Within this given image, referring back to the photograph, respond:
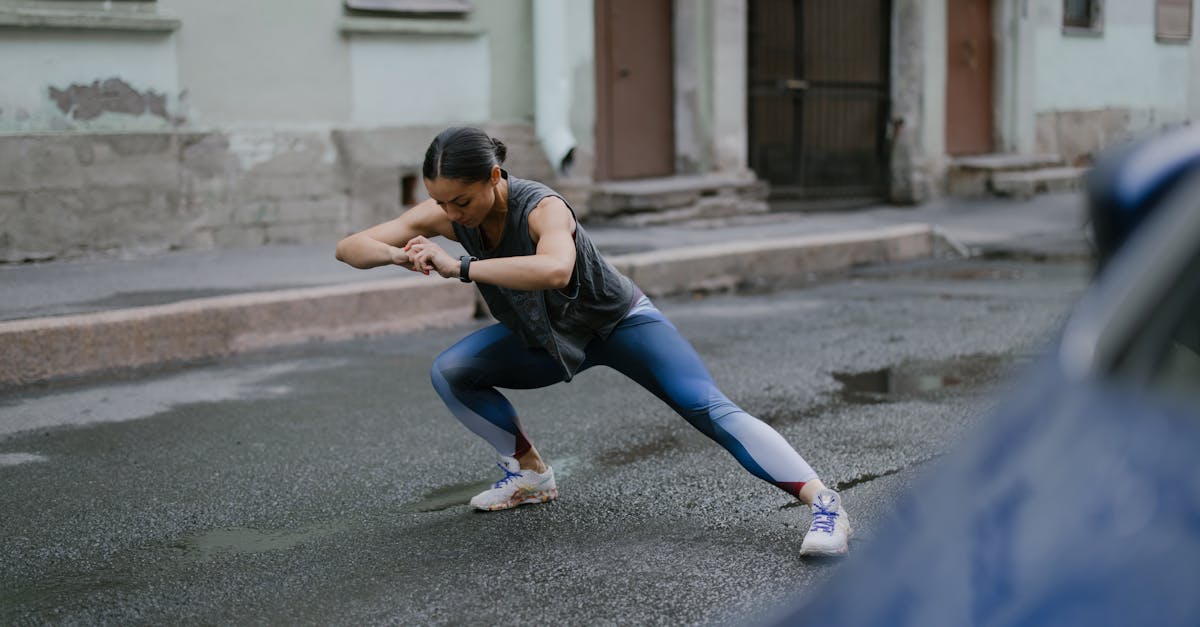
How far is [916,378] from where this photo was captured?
6.41 metres

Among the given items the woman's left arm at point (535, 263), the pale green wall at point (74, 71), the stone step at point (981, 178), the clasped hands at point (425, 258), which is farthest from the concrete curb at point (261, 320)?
the stone step at point (981, 178)

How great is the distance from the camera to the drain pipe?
1171 cm

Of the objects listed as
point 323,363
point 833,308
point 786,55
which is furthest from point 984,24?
point 323,363

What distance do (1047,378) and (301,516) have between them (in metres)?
3.56

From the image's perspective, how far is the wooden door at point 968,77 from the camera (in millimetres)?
16906

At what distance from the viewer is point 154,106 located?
9695mm

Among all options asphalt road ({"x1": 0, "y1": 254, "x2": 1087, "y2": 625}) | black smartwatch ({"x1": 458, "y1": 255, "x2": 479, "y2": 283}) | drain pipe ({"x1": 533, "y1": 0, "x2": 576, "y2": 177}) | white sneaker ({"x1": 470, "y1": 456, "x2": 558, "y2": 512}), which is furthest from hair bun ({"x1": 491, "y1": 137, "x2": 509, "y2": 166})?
drain pipe ({"x1": 533, "y1": 0, "x2": 576, "y2": 177})

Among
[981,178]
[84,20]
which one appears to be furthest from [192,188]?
[981,178]

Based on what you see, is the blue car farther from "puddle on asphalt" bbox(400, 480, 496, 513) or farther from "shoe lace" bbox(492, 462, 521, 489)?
"puddle on asphalt" bbox(400, 480, 496, 513)

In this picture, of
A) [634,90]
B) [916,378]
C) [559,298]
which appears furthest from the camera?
[634,90]

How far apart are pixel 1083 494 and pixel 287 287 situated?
24.4ft

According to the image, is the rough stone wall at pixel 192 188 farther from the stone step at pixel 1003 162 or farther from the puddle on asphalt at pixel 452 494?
the stone step at pixel 1003 162

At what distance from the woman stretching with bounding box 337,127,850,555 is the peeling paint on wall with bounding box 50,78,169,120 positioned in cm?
596

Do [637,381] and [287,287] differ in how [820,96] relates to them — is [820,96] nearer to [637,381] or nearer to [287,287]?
[287,287]
